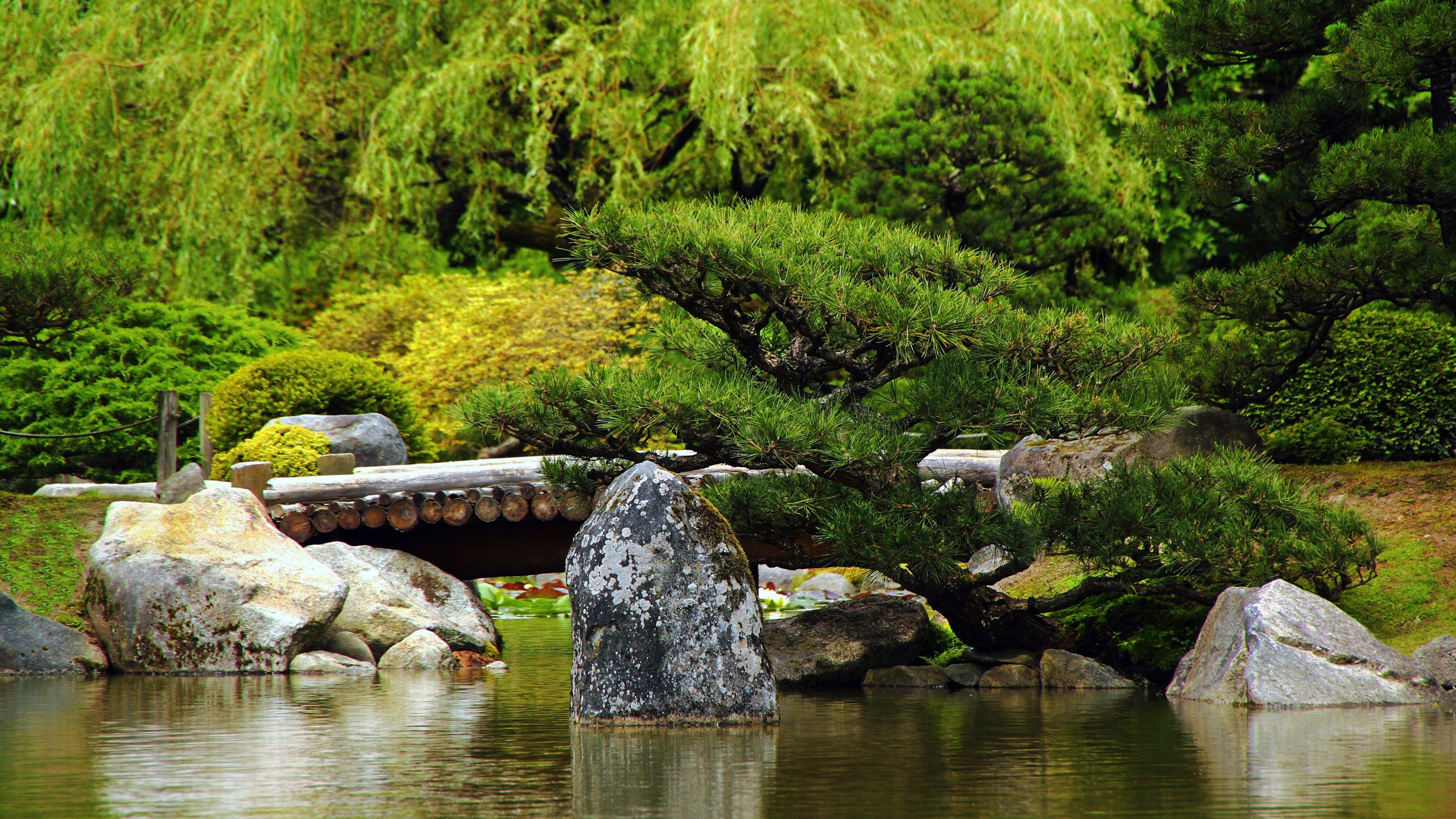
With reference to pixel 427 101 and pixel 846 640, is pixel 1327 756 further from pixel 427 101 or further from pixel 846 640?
pixel 427 101

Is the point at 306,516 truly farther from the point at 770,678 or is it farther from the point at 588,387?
the point at 770,678

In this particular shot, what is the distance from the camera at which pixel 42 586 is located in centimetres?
1139

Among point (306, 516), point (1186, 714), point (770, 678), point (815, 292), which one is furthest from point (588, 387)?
point (306, 516)

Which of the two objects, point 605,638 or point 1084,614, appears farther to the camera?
point 1084,614

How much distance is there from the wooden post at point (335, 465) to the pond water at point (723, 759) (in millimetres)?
3913

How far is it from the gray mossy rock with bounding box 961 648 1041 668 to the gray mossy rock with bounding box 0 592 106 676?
21.2 ft

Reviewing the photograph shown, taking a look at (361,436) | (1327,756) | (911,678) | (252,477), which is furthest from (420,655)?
(1327,756)

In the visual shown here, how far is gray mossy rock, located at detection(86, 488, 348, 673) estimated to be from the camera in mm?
10469

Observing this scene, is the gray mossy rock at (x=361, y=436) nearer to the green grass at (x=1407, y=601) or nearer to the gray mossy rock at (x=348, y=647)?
the gray mossy rock at (x=348, y=647)

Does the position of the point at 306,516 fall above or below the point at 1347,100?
below

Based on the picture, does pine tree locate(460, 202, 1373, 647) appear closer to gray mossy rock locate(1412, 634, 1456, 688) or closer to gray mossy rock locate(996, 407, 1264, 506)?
gray mossy rock locate(1412, 634, 1456, 688)

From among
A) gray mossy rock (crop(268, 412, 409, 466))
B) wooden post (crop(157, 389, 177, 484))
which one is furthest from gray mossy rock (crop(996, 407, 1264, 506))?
wooden post (crop(157, 389, 177, 484))

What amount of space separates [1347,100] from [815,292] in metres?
5.24

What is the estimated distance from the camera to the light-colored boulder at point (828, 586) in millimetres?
16109
